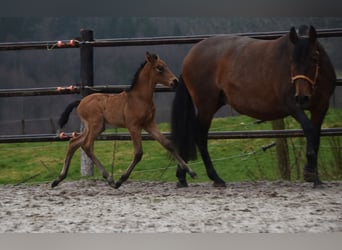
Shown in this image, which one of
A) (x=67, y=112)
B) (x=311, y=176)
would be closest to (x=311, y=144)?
(x=311, y=176)

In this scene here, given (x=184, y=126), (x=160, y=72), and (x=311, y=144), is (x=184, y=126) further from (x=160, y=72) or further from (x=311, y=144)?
(x=311, y=144)

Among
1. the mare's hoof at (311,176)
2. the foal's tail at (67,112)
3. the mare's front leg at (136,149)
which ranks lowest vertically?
the mare's hoof at (311,176)

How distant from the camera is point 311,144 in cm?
309

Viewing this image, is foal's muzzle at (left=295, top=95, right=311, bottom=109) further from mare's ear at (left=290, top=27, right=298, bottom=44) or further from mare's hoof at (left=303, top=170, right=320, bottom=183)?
mare's hoof at (left=303, top=170, right=320, bottom=183)

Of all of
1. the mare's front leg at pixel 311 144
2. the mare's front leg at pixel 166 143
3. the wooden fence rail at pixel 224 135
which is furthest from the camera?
the wooden fence rail at pixel 224 135

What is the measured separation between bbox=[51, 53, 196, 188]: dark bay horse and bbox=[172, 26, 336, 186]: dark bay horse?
10.2 inches

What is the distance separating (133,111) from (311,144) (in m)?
1.01

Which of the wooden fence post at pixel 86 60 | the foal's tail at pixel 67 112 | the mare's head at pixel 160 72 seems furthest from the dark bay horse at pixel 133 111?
the wooden fence post at pixel 86 60

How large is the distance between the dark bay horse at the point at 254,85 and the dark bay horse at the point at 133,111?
26 centimetres

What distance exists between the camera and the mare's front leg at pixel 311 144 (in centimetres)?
305

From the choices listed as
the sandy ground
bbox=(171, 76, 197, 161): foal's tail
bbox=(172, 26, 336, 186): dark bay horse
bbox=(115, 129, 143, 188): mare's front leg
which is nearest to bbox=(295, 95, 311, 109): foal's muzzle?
bbox=(172, 26, 336, 186): dark bay horse

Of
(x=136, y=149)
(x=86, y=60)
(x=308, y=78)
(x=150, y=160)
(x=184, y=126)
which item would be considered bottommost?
(x=150, y=160)

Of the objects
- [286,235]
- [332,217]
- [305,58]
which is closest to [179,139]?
[305,58]

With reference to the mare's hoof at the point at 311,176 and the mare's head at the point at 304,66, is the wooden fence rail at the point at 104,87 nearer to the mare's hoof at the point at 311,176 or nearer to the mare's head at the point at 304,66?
the mare's hoof at the point at 311,176
